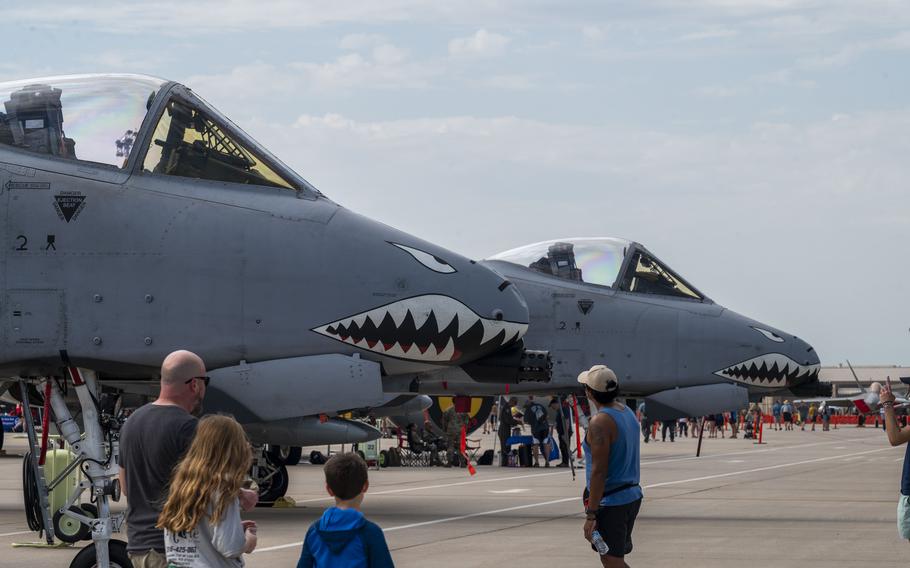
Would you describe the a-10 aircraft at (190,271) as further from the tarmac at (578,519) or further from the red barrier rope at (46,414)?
the tarmac at (578,519)

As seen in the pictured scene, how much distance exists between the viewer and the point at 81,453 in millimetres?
10055

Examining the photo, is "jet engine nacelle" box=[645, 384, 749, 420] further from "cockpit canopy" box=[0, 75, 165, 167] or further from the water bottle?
the water bottle

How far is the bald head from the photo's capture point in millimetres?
6094

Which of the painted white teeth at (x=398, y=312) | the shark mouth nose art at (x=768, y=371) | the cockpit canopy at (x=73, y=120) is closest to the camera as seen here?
the cockpit canopy at (x=73, y=120)

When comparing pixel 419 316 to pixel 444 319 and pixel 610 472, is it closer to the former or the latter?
pixel 444 319

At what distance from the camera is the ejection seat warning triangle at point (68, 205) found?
1162 centimetres

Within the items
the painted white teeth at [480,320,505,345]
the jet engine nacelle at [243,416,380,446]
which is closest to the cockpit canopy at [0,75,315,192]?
the painted white teeth at [480,320,505,345]

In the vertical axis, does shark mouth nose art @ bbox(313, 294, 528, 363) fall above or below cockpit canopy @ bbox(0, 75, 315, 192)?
below

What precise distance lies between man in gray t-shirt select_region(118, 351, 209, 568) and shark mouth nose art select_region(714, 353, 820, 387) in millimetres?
15014

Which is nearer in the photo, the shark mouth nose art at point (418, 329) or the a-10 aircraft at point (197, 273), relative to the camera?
the a-10 aircraft at point (197, 273)

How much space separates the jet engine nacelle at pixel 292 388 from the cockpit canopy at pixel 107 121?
1.81m

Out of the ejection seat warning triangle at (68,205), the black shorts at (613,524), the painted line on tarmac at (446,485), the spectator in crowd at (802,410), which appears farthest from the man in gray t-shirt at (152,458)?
the spectator in crowd at (802,410)

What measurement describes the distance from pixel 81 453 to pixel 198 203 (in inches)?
109

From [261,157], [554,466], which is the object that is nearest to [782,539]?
[261,157]
